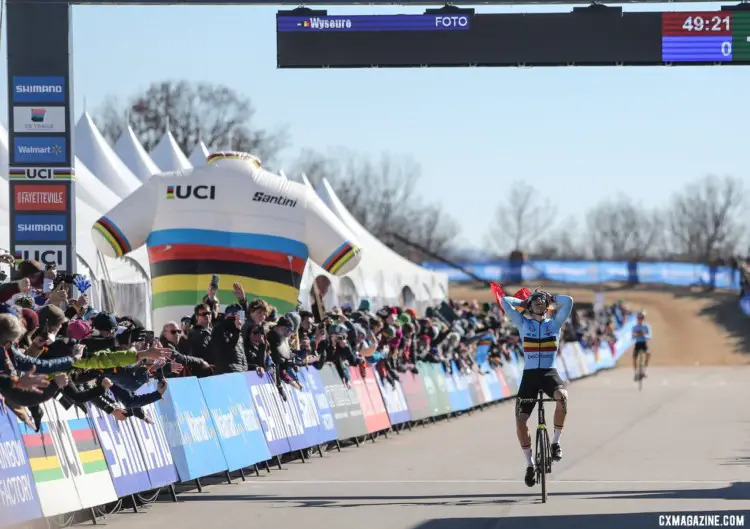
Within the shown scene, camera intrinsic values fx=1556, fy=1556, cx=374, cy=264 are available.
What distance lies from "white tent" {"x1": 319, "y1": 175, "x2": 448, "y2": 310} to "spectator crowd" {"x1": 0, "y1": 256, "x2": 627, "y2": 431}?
10669 millimetres

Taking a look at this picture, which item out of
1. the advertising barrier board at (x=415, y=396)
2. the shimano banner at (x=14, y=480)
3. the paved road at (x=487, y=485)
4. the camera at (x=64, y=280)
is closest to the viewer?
the shimano banner at (x=14, y=480)

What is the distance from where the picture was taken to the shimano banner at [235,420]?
1498cm

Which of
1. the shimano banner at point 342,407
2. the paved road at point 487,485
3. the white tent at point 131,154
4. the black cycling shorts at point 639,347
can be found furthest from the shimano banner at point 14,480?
the white tent at point 131,154

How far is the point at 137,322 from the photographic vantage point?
13.3 meters

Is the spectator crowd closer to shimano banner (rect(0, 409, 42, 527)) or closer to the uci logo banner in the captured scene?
shimano banner (rect(0, 409, 42, 527))

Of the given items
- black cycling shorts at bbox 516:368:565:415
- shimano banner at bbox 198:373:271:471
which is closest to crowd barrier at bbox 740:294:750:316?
shimano banner at bbox 198:373:271:471

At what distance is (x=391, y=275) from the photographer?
141 ft

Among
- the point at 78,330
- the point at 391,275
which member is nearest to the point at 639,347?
the point at 391,275

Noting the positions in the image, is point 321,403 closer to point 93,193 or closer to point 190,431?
point 190,431

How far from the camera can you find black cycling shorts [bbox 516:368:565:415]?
1427 cm

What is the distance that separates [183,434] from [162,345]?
128cm

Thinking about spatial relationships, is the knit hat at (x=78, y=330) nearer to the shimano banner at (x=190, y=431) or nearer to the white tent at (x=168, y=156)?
the shimano banner at (x=190, y=431)

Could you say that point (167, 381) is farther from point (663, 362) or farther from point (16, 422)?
point (663, 362)

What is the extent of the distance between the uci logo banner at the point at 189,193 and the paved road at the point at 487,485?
4.18 m
